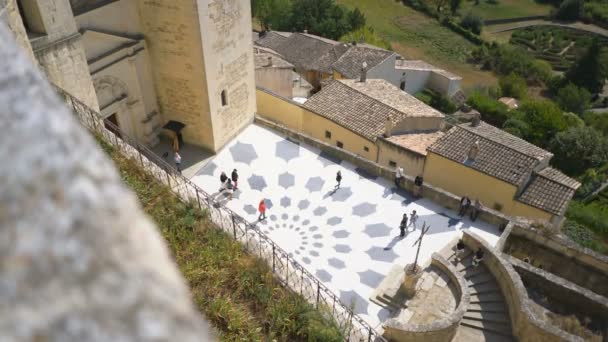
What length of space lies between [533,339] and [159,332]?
13.7 meters

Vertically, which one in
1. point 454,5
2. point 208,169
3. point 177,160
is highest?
point 177,160

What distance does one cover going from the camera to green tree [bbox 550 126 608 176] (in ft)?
112

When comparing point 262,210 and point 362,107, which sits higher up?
point 362,107

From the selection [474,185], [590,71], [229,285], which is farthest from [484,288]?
[590,71]

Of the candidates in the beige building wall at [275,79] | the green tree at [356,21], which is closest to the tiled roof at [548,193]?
the beige building wall at [275,79]

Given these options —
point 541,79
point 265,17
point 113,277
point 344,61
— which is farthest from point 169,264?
point 541,79

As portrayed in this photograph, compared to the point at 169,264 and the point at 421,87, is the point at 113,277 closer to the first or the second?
the point at 169,264

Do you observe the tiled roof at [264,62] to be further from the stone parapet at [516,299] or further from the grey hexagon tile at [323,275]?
the stone parapet at [516,299]

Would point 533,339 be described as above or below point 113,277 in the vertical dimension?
below

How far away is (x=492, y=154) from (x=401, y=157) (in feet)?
11.9

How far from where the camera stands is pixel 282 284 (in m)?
9.91

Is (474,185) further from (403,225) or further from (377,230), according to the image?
(377,230)

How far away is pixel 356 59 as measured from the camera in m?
35.9

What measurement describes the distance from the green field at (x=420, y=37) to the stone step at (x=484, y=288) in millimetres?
46346
